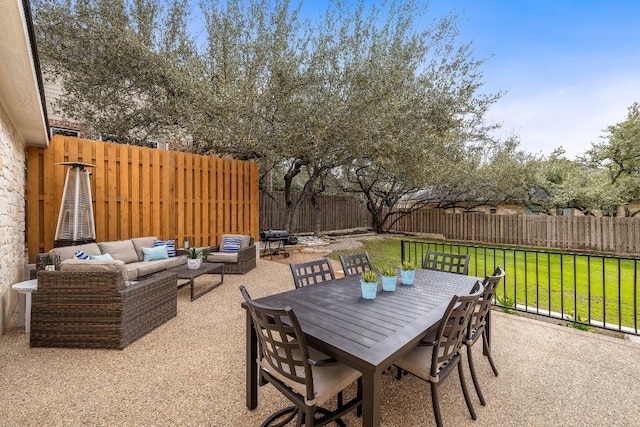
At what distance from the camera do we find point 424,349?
198 cm

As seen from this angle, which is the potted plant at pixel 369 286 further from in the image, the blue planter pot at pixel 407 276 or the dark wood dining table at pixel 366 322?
the blue planter pot at pixel 407 276

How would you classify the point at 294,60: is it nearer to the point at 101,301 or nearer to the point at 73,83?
the point at 73,83

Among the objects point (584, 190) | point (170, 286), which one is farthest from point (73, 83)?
point (584, 190)

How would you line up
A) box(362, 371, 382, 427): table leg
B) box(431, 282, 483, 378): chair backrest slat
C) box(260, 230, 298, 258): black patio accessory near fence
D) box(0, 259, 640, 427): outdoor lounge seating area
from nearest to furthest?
1. box(362, 371, 382, 427): table leg
2. box(431, 282, 483, 378): chair backrest slat
3. box(0, 259, 640, 427): outdoor lounge seating area
4. box(260, 230, 298, 258): black patio accessory near fence

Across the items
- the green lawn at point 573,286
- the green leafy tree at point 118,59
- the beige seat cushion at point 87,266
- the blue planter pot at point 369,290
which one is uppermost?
the green leafy tree at point 118,59

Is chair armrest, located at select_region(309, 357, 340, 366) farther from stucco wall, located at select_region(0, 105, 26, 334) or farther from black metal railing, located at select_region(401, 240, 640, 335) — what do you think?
stucco wall, located at select_region(0, 105, 26, 334)

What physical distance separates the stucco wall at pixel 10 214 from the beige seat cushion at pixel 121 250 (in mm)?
1070

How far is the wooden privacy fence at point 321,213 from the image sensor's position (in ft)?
34.8

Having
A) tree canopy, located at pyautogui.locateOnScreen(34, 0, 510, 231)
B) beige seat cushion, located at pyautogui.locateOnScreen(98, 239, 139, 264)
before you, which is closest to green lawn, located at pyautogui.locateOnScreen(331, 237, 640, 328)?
tree canopy, located at pyautogui.locateOnScreen(34, 0, 510, 231)

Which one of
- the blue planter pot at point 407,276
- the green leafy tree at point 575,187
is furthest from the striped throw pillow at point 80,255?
the green leafy tree at point 575,187

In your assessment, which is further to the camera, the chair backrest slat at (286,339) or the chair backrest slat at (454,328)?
the chair backrest slat at (454,328)

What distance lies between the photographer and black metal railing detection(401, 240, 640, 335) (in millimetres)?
3369

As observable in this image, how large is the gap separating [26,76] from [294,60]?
4.80 m

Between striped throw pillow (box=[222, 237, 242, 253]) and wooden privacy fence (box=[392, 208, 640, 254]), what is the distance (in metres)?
11.0
